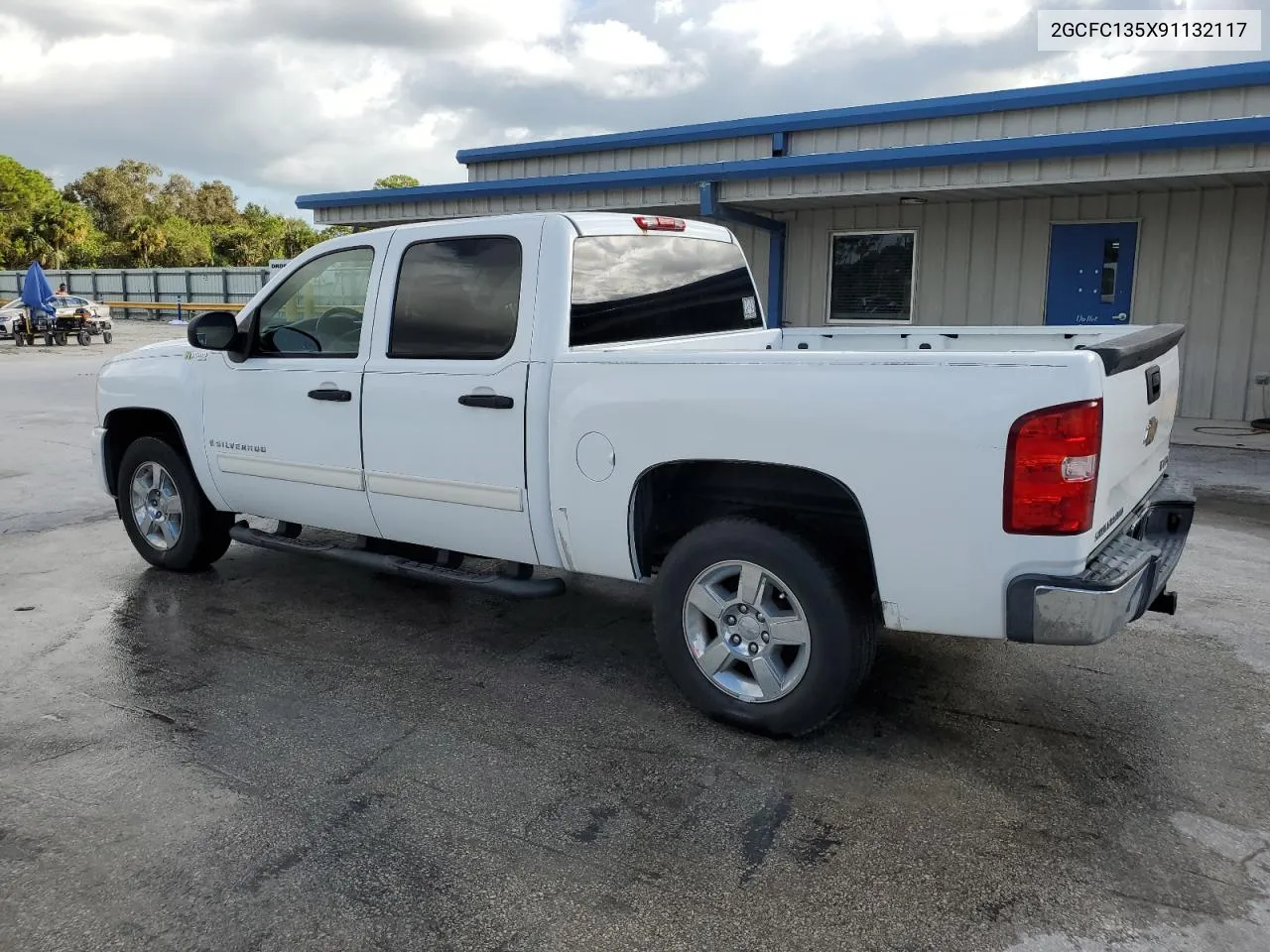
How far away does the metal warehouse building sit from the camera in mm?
10688

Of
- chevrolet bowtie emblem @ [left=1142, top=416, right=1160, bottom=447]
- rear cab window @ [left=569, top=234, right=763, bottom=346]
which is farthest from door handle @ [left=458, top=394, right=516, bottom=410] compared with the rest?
chevrolet bowtie emblem @ [left=1142, top=416, right=1160, bottom=447]

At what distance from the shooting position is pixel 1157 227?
1193 centimetres

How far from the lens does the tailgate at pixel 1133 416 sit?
10.4ft

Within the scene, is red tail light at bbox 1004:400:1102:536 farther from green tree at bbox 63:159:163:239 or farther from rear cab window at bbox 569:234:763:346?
green tree at bbox 63:159:163:239

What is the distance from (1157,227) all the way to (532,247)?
10.1 m

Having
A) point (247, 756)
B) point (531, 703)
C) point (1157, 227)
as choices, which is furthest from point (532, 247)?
point (1157, 227)

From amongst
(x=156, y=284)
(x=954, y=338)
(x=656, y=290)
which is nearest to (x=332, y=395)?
(x=656, y=290)

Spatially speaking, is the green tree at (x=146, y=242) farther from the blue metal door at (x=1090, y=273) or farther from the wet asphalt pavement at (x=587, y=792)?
the wet asphalt pavement at (x=587, y=792)

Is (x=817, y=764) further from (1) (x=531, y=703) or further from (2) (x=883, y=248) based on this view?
(2) (x=883, y=248)

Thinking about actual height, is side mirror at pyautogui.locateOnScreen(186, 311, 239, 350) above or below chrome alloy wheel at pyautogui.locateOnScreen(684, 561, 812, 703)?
above

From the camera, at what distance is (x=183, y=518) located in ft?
19.3

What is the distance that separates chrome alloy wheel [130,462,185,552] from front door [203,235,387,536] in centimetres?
57

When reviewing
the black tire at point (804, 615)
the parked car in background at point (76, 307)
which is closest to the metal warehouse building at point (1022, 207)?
the black tire at point (804, 615)

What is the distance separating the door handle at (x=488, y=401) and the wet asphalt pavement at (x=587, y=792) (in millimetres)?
1193
